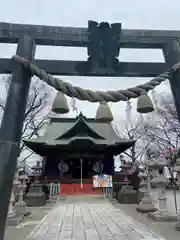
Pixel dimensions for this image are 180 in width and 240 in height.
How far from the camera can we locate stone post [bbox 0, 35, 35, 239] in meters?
2.98

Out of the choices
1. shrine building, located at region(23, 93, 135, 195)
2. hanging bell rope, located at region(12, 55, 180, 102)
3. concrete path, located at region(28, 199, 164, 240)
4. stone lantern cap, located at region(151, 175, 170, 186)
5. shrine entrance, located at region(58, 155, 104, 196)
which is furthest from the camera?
shrine entrance, located at region(58, 155, 104, 196)

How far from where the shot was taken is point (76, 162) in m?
24.2

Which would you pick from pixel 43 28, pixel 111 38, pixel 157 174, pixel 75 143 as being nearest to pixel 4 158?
pixel 43 28

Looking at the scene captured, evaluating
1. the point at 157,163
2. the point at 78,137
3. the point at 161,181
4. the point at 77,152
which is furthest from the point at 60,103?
the point at 77,152

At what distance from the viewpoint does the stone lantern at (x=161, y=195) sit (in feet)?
27.7

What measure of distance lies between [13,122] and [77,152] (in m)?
19.4

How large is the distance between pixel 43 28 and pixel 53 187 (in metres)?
15.9

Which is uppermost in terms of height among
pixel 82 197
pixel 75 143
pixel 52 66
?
pixel 75 143

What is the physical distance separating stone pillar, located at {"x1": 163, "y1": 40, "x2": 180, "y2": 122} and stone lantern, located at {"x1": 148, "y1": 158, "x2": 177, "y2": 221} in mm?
5999

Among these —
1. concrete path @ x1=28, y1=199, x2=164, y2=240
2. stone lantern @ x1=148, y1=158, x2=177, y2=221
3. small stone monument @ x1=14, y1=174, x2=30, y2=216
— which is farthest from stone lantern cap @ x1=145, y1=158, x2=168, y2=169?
small stone monument @ x1=14, y1=174, x2=30, y2=216

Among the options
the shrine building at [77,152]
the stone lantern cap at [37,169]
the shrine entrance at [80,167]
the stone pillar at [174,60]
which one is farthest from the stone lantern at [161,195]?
the stone lantern cap at [37,169]

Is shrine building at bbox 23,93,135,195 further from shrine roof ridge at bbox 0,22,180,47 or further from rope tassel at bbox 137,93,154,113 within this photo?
rope tassel at bbox 137,93,154,113

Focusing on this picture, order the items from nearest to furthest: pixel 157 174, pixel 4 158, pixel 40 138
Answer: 1. pixel 4 158
2. pixel 157 174
3. pixel 40 138

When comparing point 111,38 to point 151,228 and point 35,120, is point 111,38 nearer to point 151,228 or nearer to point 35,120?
point 151,228
